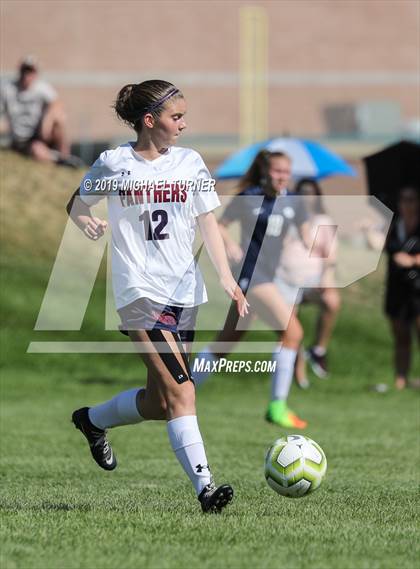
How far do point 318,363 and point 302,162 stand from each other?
259 centimetres

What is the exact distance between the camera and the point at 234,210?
427 inches

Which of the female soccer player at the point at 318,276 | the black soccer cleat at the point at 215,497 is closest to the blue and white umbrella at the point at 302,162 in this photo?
the female soccer player at the point at 318,276

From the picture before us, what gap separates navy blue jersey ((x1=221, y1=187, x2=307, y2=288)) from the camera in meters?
10.7

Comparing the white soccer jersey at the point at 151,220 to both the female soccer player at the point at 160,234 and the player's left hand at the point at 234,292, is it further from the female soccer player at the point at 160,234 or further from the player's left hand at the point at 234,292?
the player's left hand at the point at 234,292

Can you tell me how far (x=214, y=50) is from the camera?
104ft

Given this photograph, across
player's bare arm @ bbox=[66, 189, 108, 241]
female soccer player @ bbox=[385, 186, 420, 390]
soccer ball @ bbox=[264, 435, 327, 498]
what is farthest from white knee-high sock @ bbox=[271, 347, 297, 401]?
player's bare arm @ bbox=[66, 189, 108, 241]

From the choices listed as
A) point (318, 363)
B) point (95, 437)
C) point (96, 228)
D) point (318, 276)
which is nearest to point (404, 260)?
point (318, 276)

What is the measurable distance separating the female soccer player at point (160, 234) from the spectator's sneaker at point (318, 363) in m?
9.20

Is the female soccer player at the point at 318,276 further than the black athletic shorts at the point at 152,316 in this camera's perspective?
Yes

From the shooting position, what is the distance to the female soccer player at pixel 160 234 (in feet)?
20.2

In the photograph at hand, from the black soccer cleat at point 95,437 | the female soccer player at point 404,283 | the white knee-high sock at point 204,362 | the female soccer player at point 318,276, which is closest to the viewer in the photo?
the black soccer cleat at point 95,437

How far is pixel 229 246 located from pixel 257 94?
20.5 metres

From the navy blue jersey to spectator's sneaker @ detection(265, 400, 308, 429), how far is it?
1095 millimetres

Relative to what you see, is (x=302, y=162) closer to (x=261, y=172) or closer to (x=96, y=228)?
(x=261, y=172)
